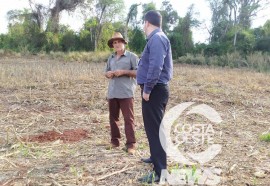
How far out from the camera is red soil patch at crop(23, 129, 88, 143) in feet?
14.5

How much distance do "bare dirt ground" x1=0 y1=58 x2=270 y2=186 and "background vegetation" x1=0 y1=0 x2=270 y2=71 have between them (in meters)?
16.2

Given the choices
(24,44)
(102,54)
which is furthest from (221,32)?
(24,44)

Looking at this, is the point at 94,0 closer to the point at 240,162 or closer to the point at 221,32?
the point at 221,32

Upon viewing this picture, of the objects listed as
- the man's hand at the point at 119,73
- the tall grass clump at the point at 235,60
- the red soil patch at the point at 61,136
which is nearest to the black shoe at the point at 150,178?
the man's hand at the point at 119,73

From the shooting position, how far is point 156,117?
295 centimetres

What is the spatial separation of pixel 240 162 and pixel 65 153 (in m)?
2.14

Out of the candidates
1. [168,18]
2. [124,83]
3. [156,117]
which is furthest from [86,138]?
[168,18]

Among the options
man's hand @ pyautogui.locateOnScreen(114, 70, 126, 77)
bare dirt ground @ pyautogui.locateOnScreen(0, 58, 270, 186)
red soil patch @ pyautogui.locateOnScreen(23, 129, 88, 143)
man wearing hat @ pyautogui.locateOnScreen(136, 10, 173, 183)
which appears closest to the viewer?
man wearing hat @ pyautogui.locateOnScreen(136, 10, 173, 183)

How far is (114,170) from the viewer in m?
3.34

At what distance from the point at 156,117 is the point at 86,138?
1.92m

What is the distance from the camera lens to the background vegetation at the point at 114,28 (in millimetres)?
24797

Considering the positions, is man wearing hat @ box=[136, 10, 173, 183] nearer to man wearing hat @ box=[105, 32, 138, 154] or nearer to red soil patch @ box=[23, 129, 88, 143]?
man wearing hat @ box=[105, 32, 138, 154]

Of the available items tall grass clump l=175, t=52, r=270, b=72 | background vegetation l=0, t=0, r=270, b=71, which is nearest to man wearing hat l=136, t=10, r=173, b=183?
tall grass clump l=175, t=52, r=270, b=72

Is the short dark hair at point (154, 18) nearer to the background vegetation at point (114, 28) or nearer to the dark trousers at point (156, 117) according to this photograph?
the dark trousers at point (156, 117)
